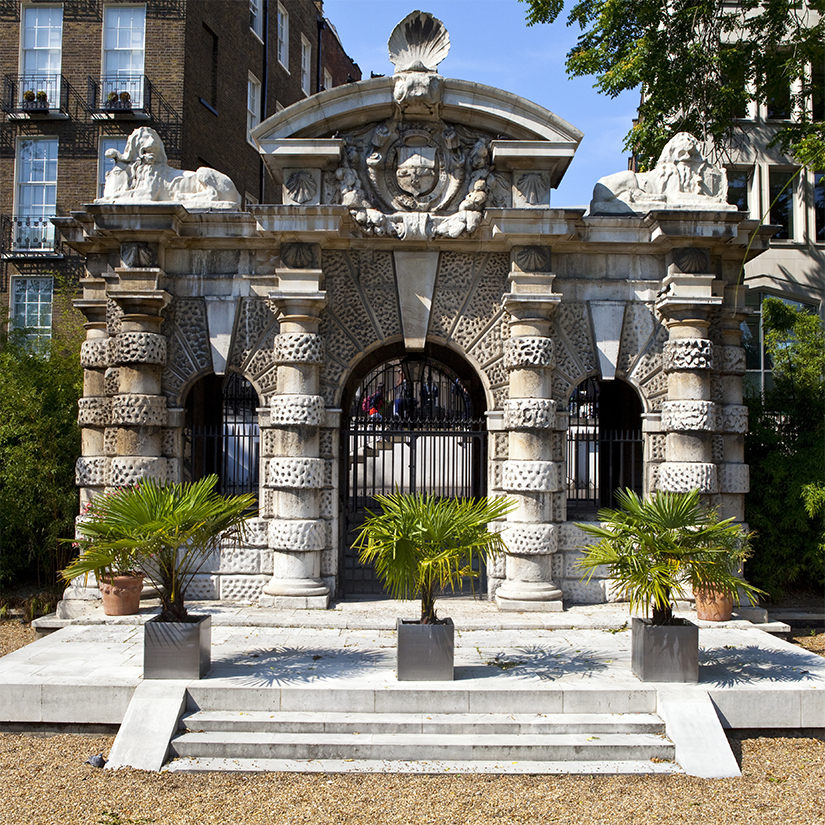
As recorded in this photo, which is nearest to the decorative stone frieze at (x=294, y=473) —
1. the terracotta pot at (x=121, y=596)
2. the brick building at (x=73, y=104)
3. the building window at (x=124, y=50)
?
the terracotta pot at (x=121, y=596)

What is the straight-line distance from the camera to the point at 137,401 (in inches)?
413

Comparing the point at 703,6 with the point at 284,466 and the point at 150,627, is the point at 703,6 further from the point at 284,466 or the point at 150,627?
the point at 150,627

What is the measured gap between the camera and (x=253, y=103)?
75.8 feet

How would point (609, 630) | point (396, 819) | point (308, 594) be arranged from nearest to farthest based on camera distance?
point (396, 819)
point (609, 630)
point (308, 594)

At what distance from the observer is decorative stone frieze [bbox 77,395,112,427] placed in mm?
11039

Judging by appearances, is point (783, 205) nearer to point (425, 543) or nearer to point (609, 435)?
point (609, 435)

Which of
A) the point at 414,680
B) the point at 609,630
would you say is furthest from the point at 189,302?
the point at 609,630

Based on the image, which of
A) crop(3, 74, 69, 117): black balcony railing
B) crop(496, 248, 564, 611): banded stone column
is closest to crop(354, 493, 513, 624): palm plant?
crop(496, 248, 564, 611): banded stone column

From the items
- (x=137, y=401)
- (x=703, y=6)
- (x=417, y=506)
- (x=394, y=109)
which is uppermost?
(x=703, y=6)

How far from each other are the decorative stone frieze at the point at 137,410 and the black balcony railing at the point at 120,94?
1127 centimetres

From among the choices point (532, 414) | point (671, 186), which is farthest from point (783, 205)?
point (532, 414)

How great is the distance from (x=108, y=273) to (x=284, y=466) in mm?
3725

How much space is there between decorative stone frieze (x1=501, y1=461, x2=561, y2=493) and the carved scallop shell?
210 inches

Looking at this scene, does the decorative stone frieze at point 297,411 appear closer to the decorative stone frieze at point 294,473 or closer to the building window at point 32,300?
the decorative stone frieze at point 294,473
